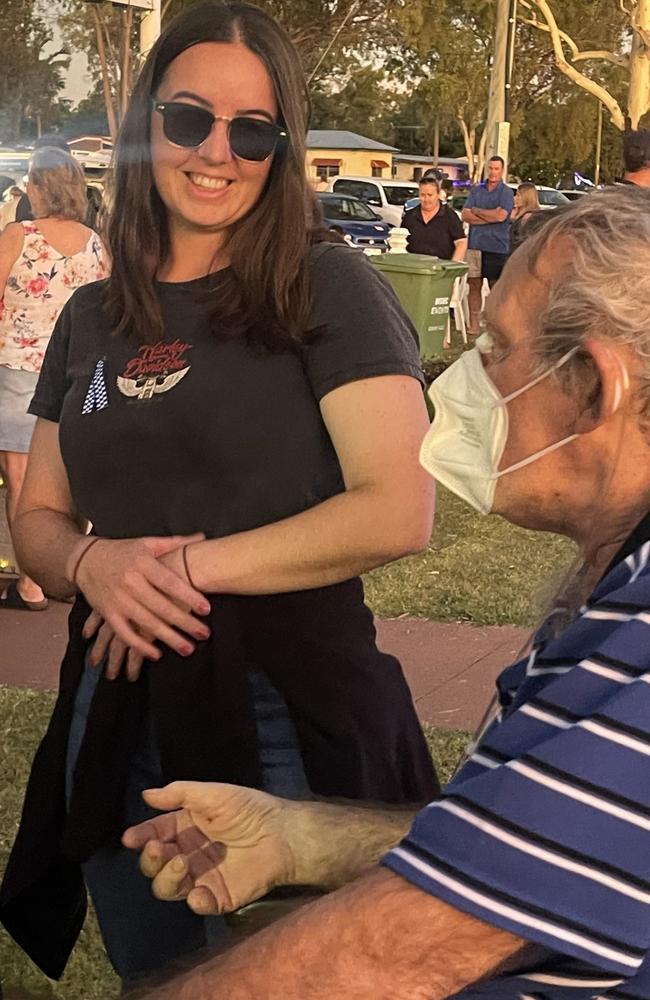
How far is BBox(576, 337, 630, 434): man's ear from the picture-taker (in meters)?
1.35

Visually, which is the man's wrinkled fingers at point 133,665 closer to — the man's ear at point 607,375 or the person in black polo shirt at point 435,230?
the man's ear at point 607,375

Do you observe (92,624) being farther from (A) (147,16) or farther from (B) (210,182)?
(A) (147,16)

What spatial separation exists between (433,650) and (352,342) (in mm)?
3872

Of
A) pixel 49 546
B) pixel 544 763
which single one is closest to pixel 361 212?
pixel 49 546

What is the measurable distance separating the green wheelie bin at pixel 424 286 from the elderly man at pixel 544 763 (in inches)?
409

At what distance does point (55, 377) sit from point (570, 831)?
1.55 meters

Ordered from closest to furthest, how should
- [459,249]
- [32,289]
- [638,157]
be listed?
1. [32,289]
2. [638,157]
3. [459,249]

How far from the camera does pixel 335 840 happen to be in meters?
1.75

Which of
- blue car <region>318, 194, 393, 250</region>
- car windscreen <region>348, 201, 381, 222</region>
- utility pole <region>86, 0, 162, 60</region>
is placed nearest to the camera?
utility pole <region>86, 0, 162, 60</region>

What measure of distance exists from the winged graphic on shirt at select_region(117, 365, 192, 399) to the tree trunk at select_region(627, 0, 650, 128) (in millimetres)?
24994

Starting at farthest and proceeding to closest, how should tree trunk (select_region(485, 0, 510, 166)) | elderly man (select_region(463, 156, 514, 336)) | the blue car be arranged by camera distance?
the blue car < tree trunk (select_region(485, 0, 510, 166)) < elderly man (select_region(463, 156, 514, 336))

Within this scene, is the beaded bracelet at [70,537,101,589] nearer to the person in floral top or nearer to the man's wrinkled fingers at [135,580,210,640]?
the man's wrinkled fingers at [135,580,210,640]

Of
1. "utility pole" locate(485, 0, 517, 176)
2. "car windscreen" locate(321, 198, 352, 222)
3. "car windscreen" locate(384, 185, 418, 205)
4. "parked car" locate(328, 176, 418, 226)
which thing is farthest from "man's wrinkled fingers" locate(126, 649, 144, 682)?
"car windscreen" locate(384, 185, 418, 205)

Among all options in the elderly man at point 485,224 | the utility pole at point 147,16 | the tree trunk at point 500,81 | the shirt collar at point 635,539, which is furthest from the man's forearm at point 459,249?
the shirt collar at point 635,539
